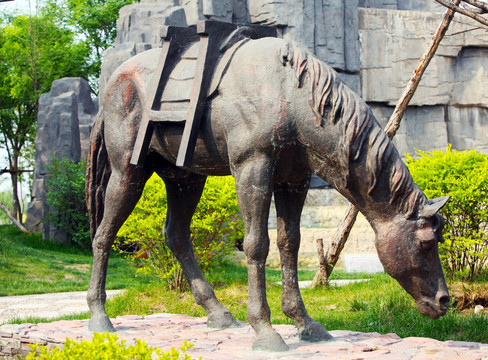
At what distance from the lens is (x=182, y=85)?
4852 millimetres

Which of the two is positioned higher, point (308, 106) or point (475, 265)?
point (308, 106)

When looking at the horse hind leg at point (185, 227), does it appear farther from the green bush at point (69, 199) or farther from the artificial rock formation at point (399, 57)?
the artificial rock formation at point (399, 57)

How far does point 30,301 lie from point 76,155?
965 centimetres

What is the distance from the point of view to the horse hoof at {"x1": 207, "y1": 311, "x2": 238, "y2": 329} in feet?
17.5

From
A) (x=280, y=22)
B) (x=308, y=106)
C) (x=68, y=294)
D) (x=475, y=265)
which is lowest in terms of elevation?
(x=68, y=294)

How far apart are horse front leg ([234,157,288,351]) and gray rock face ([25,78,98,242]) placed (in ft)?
48.1

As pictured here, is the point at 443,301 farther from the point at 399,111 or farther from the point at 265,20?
the point at 265,20

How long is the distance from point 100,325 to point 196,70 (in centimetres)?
227

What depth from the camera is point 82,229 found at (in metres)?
17.0

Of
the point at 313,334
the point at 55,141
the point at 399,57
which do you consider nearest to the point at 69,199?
the point at 55,141

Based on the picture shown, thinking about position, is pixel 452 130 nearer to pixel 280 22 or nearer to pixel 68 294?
pixel 280 22

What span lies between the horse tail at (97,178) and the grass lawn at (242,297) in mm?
2039

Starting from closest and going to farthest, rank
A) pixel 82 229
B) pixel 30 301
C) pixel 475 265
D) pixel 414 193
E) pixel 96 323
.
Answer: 1. pixel 414 193
2. pixel 96 323
3. pixel 475 265
4. pixel 30 301
5. pixel 82 229

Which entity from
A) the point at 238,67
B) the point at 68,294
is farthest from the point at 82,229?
the point at 238,67
